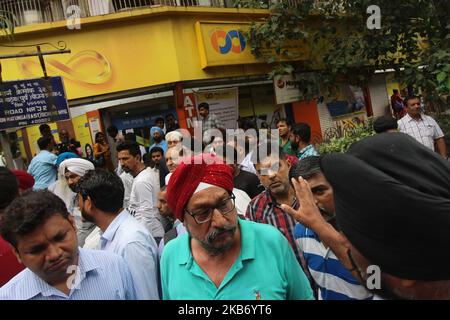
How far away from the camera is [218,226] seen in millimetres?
1761

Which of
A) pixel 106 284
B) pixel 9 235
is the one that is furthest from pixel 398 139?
pixel 9 235

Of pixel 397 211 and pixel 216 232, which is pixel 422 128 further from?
pixel 397 211

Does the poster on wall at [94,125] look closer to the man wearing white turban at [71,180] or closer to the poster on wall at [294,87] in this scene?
the poster on wall at [294,87]

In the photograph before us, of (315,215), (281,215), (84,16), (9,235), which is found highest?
(84,16)

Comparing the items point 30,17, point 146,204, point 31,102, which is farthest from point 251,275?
point 30,17

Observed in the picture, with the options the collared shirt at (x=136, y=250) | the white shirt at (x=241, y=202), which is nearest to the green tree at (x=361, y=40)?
the white shirt at (x=241, y=202)

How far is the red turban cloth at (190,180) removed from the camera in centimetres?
184

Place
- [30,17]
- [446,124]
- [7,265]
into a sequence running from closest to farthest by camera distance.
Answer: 1. [7,265]
2. [446,124]
3. [30,17]

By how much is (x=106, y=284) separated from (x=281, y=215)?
1138mm

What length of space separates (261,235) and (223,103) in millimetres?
7805

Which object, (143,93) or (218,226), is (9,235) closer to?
(218,226)

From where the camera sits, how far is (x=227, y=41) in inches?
356

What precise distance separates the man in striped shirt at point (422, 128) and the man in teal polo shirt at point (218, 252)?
4098mm

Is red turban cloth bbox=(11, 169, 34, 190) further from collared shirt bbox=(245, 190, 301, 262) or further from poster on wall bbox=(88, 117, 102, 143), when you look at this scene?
poster on wall bbox=(88, 117, 102, 143)
